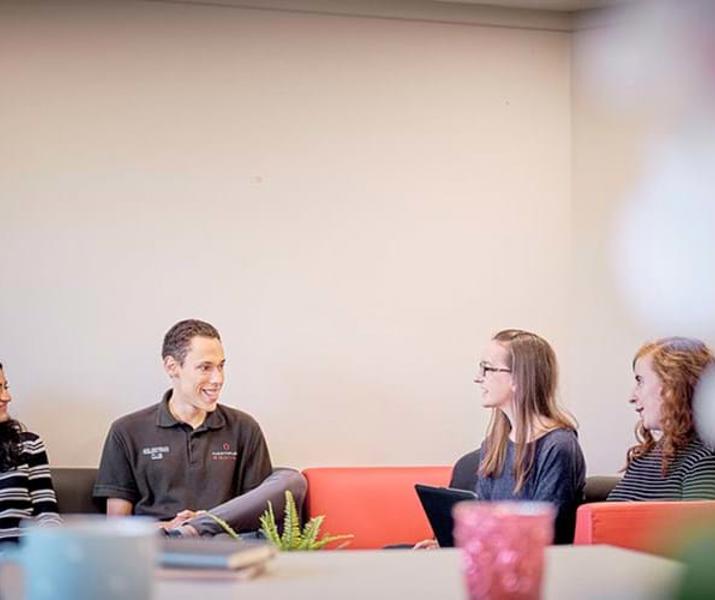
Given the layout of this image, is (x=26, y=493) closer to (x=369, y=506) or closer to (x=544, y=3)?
(x=369, y=506)

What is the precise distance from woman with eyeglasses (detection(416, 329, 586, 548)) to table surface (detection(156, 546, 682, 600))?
1.91 metres

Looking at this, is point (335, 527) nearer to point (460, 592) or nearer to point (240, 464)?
point (240, 464)

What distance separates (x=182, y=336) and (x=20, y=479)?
73 cm

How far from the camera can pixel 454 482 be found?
3795 mm

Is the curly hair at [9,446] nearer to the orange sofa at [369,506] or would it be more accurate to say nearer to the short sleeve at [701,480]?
the orange sofa at [369,506]

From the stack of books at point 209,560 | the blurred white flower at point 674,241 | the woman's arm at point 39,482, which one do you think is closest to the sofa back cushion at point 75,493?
the woman's arm at point 39,482

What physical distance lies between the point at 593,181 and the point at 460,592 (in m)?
3.66

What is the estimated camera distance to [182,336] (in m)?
3.85

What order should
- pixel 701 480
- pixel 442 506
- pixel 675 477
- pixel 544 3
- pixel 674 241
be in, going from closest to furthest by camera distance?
pixel 442 506
pixel 701 480
pixel 675 477
pixel 674 241
pixel 544 3

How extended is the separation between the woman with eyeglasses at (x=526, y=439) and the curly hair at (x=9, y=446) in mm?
1407

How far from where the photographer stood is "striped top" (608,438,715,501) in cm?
306

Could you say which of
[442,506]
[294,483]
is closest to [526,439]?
[442,506]

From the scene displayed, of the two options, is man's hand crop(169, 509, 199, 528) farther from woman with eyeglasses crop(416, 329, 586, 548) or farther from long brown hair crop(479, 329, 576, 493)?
long brown hair crop(479, 329, 576, 493)

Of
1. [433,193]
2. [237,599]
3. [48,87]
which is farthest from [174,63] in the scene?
[237,599]
